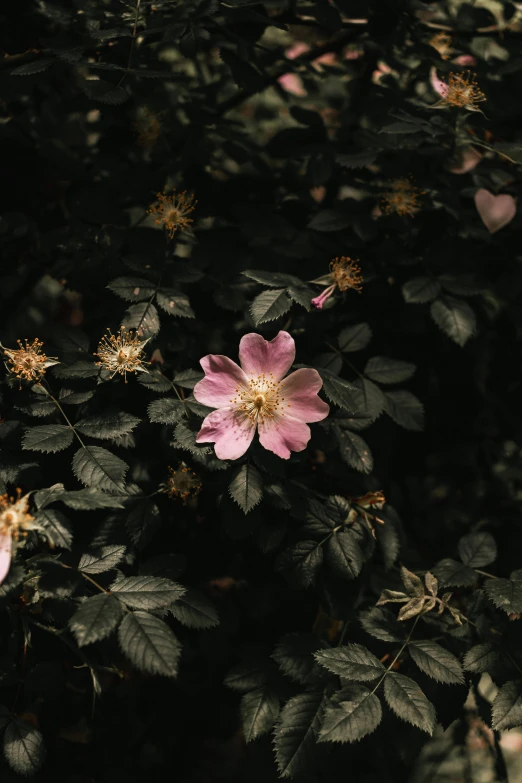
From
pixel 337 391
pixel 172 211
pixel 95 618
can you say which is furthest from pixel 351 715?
pixel 172 211

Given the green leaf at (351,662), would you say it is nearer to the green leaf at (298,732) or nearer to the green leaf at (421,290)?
the green leaf at (298,732)

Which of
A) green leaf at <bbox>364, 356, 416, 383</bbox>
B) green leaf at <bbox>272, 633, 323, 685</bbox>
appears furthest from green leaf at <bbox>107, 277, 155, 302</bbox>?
green leaf at <bbox>272, 633, 323, 685</bbox>

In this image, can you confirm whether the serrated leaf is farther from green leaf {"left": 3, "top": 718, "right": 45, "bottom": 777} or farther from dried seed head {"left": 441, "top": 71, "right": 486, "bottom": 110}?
dried seed head {"left": 441, "top": 71, "right": 486, "bottom": 110}

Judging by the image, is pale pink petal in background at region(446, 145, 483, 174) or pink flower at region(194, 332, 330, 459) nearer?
pink flower at region(194, 332, 330, 459)

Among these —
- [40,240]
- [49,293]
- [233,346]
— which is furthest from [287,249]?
[49,293]

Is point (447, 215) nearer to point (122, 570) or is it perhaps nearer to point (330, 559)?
point (330, 559)
